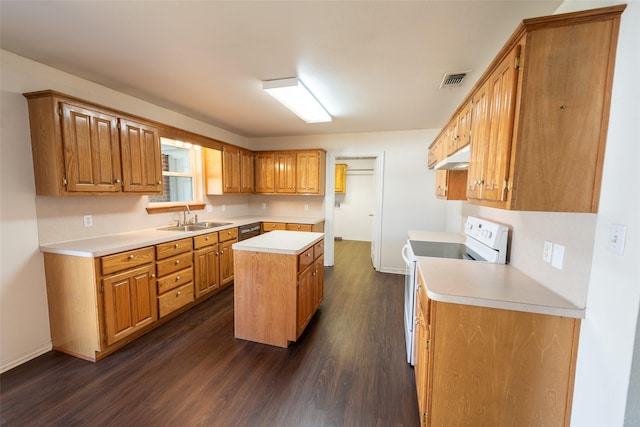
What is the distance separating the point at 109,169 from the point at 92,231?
2.21ft

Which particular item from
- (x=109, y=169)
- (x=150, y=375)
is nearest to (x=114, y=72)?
(x=109, y=169)

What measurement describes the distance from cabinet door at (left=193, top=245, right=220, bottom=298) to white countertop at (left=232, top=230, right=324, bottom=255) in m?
0.98

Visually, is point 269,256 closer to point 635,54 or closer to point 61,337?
point 61,337

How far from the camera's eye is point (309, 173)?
454cm

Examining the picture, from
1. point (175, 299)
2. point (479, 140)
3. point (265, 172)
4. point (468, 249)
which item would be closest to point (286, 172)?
point (265, 172)

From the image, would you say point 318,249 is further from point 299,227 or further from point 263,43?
point 263,43

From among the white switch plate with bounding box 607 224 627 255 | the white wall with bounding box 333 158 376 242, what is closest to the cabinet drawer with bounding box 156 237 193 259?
the white switch plate with bounding box 607 224 627 255

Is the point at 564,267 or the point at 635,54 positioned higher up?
the point at 635,54

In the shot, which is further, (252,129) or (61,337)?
(252,129)

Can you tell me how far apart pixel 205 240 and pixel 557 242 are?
329 centimetres

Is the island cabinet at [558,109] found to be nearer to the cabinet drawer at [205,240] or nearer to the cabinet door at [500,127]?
the cabinet door at [500,127]

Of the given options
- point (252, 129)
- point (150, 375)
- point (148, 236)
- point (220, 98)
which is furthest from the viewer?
point (252, 129)

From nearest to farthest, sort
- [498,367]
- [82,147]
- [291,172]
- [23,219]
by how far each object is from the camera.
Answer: [498,367] → [23,219] → [82,147] → [291,172]

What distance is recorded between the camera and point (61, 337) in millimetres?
2238
